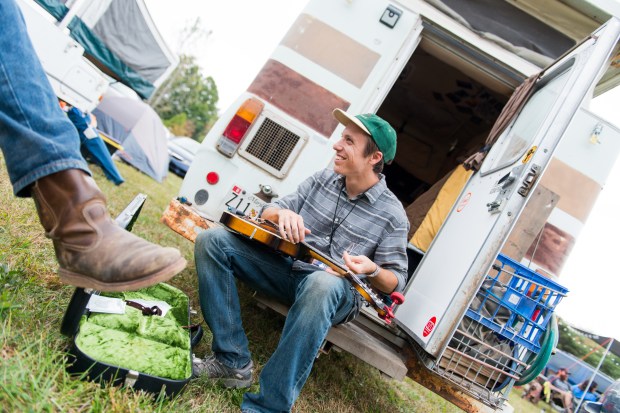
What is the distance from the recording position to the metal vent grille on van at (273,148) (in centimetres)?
305

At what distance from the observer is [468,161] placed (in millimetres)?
3508

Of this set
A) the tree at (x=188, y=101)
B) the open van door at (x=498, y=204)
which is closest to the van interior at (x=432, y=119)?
the open van door at (x=498, y=204)

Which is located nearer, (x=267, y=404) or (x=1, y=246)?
(x=267, y=404)

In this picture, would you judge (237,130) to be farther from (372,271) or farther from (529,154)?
(529,154)

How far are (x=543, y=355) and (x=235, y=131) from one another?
7.82 feet

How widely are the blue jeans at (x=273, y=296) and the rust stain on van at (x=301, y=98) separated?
129cm

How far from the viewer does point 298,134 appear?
121 inches

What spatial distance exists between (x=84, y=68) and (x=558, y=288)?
6.17 metres

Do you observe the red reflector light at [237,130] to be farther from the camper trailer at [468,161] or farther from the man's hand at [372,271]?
the man's hand at [372,271]

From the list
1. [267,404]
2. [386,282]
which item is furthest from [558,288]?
[267,404]

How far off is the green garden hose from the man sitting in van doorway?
2.78ft

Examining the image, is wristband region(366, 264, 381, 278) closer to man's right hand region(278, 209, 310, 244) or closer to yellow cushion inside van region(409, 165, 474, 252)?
man's right hand region(278, 209, 310, 244)

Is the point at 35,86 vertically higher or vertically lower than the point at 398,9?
lower

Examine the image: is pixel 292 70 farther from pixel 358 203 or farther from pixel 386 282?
pixel 386 282
